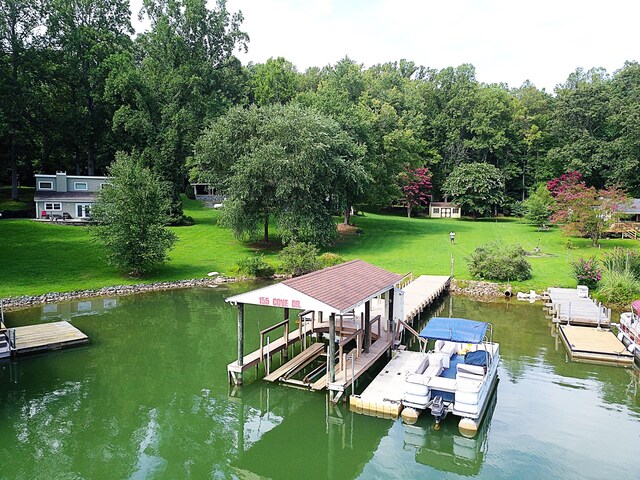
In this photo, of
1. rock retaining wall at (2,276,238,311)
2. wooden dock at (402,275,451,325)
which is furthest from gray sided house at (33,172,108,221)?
wooden dock at (402,275,451,325)

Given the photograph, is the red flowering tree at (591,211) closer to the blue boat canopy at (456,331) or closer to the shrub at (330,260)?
the shrub at (330,260)

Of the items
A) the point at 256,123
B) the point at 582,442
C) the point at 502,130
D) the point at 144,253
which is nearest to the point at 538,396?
the point at 582,442

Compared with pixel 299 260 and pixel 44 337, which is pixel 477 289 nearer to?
pixel 299 260

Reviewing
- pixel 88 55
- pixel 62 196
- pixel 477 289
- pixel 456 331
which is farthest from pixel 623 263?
pixel 88 55

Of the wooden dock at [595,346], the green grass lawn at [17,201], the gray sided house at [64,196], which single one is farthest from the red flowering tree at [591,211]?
the green grass lawn at [17,201]

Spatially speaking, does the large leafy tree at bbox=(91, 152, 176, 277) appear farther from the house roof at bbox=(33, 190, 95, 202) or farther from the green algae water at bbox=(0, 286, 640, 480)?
the house roof at bbox=(33, 190, 95, 202)

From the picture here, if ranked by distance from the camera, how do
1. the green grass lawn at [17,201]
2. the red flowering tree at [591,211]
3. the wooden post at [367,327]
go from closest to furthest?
the wooden post at [367,327] → the red flowering tree at [591,211] → the green grass lawn at [17,201]

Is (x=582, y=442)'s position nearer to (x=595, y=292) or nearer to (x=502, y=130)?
(x=595, y=292)
